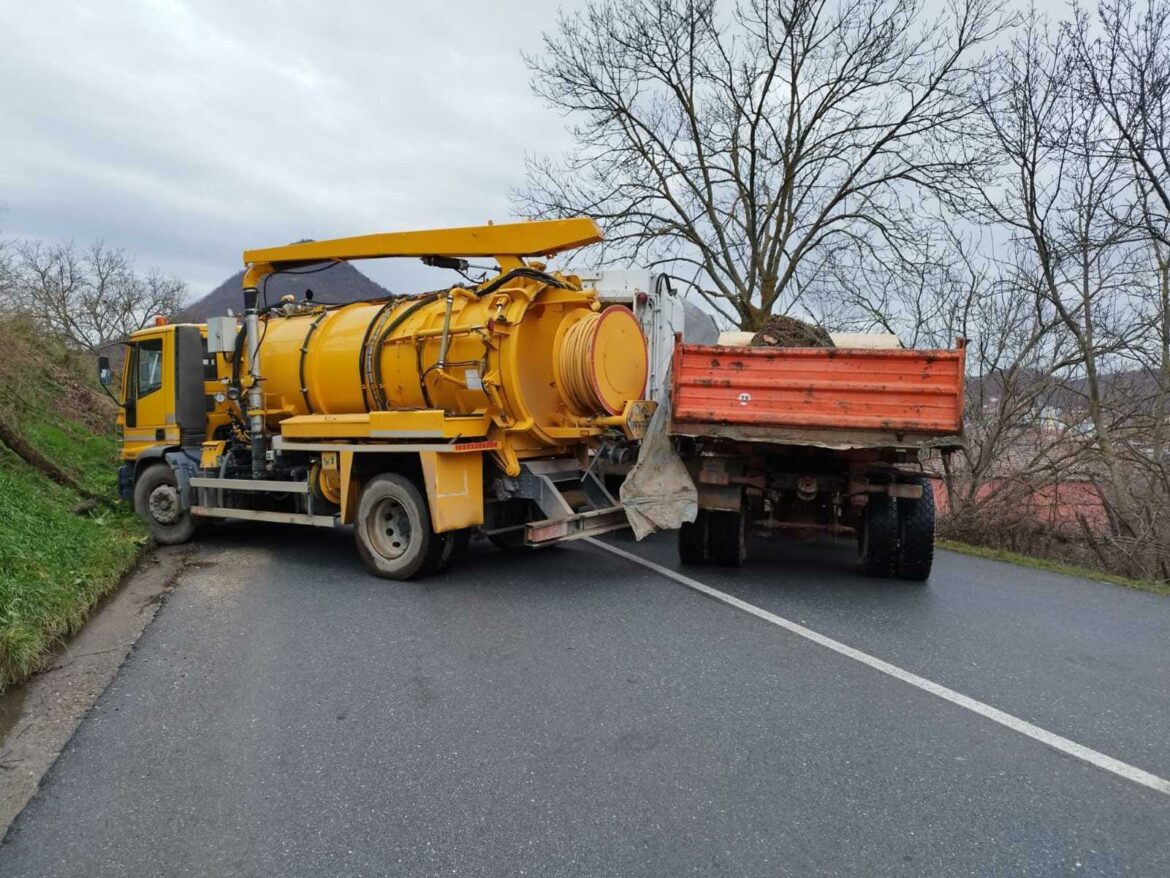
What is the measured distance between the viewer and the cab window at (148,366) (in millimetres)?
9039

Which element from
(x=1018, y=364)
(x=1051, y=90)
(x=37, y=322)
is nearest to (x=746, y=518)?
(x=1018, y=364)

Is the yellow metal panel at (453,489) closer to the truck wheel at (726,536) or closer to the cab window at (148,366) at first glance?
the truck wheel at (726,536)

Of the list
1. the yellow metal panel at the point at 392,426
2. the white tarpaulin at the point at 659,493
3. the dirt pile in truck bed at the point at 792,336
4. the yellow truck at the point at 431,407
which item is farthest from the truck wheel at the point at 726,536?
the dirt pile in truck bed at the point at 792,336

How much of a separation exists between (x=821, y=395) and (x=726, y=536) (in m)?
1.64

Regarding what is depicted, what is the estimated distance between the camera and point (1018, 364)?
1303cm

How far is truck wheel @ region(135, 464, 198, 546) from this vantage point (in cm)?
853

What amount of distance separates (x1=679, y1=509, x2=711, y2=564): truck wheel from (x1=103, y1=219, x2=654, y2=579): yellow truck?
28.2 inches

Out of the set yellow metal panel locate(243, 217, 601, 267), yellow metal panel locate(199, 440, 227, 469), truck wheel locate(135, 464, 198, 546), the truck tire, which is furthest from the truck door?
the truck tire

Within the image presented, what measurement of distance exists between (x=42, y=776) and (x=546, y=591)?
3.70 meters

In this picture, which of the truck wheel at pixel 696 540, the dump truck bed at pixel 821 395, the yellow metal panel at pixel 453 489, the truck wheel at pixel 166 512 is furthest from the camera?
the truck wheel at pixel 166 512

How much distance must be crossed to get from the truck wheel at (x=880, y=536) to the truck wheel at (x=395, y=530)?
3.84 metres

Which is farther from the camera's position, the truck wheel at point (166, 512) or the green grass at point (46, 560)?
the truck wheel at point (166, 512)

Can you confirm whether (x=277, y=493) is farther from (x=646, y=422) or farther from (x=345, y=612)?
(x=646, y=422)

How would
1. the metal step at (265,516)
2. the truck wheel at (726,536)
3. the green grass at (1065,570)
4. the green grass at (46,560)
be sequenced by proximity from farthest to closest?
the metal step at (265,516), the green grass at (1065,570), the truck wheel at (726,536), the green grass at (46,560)
